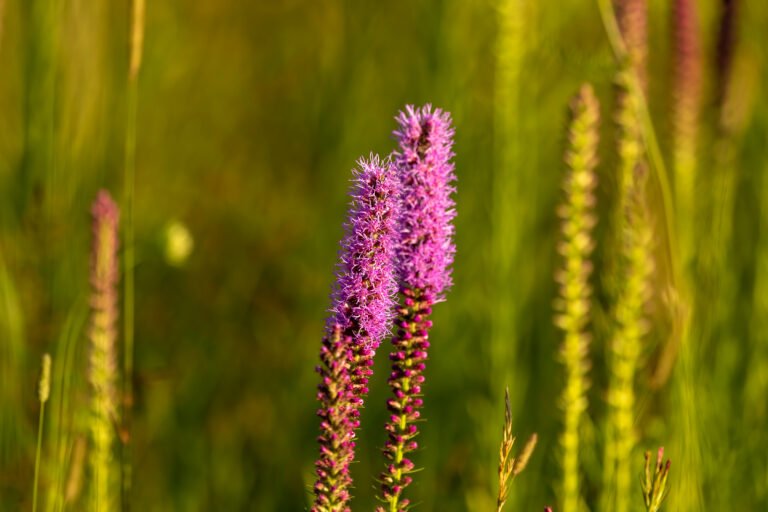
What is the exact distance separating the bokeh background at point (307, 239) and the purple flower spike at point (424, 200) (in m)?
0.72

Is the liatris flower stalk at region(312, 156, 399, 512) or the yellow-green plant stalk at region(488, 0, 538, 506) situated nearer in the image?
the liatris flower stalk at region(312, 156, 399, 512)

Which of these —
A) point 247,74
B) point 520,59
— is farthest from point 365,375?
point 247,74

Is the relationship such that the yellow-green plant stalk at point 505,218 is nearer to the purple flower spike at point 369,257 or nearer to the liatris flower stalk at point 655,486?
the liatris flower stalk at point 655,486

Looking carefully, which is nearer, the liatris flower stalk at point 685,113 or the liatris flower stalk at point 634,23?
the liatris flower stalk at point 634,23

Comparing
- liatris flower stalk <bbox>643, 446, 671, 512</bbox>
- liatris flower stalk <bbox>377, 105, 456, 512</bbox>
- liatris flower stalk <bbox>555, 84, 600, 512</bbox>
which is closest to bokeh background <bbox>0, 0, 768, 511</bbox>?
liatris flower stalk <bbox>555, 84, 600, 512</bbox>

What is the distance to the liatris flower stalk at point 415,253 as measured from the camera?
107 centimetres

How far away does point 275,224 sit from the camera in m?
4.07

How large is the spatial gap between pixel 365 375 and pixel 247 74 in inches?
157

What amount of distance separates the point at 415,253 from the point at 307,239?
8.84ft

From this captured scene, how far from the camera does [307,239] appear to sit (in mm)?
3766

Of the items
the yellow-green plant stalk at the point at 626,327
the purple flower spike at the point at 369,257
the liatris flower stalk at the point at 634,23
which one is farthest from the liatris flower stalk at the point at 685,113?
the purple flower spike at the point at 369,257

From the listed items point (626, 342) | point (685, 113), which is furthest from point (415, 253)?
point (685, 113)

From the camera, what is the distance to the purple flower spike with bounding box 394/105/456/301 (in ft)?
3.50

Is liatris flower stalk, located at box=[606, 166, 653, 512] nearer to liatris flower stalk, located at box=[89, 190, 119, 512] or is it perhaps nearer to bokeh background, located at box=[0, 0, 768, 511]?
bokeh background, located at box=[0, 0, 768, 511]
